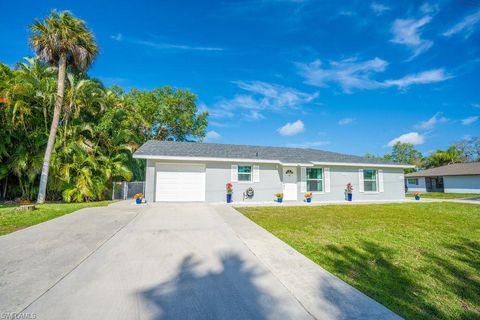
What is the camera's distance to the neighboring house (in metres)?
12.4

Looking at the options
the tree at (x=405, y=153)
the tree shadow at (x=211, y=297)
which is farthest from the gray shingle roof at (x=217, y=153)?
the tree at (x=405, y=153)

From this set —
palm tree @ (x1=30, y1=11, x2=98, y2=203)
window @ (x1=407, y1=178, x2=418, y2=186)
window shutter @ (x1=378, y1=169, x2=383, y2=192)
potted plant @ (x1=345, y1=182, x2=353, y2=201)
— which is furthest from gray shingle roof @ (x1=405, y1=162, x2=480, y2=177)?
palm tree @ (x1=30, y1=11, x2=98, y2=203)

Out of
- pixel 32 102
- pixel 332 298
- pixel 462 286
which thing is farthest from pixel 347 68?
pixel 32 102

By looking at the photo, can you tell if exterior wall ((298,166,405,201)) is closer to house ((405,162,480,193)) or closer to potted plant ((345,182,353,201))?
potted plant ((345,182,353,201))

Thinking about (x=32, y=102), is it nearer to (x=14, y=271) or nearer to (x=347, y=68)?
(x=14, y=271)

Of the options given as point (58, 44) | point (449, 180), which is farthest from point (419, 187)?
point (58, 44)

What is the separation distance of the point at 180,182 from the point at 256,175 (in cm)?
444

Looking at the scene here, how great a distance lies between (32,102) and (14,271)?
41.4 feet

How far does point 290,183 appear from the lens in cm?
1438

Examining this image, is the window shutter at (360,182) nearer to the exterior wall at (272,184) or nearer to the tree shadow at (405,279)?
the exterior wall at (272,184)

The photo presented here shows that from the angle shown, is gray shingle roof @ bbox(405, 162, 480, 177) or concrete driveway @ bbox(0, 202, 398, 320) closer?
concrete driveway @ bbox(0, 202, 398, 320)

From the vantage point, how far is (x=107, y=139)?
14.1m

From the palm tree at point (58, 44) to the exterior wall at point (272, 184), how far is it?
5.04 meters

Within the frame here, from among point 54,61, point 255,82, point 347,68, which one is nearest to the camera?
point 54,61
